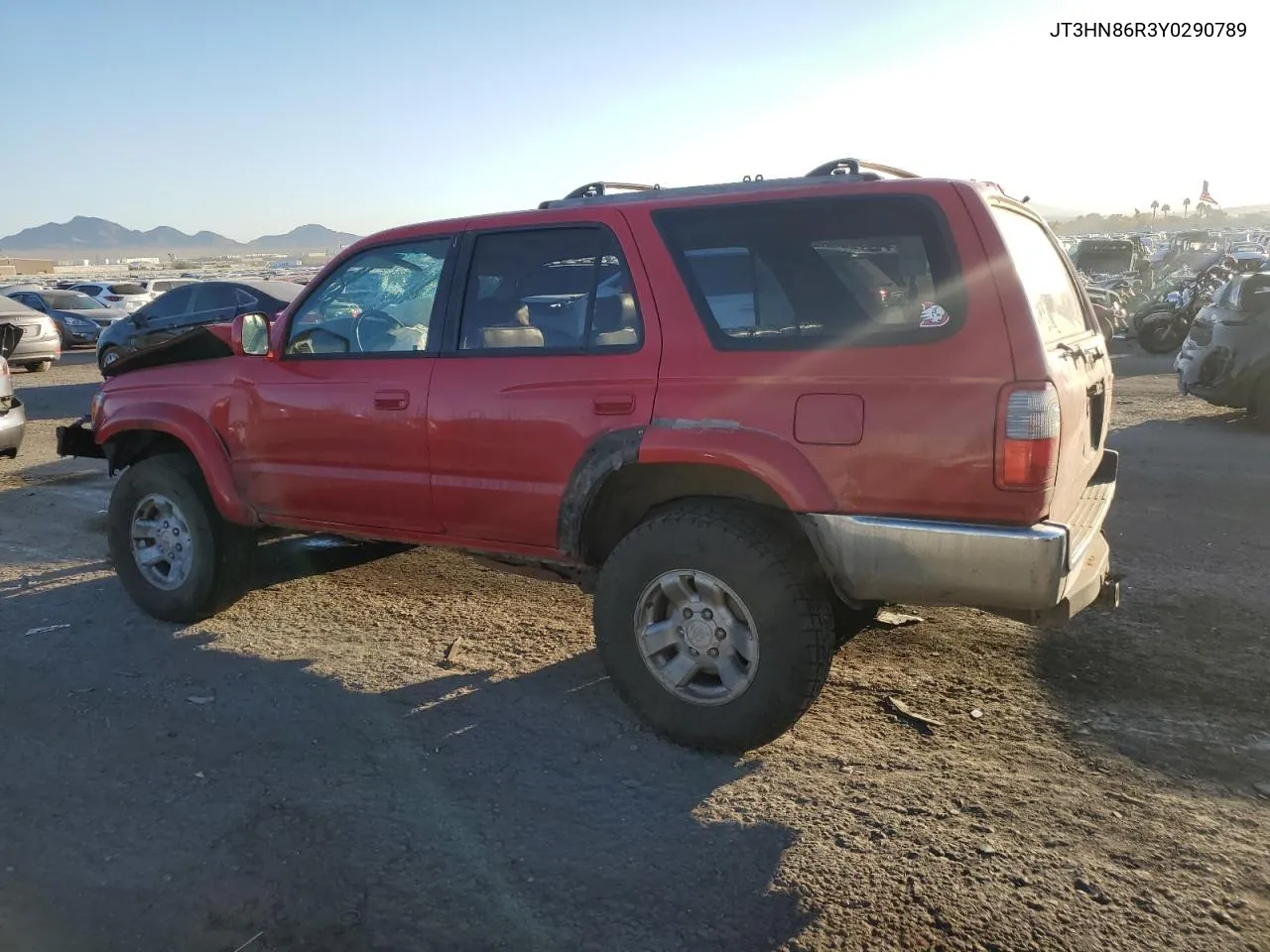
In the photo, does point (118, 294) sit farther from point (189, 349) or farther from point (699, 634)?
point (699, 634)

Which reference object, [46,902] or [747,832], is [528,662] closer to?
[747,832]

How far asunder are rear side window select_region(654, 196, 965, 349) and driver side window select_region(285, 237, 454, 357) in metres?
1.20

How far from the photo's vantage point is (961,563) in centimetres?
328

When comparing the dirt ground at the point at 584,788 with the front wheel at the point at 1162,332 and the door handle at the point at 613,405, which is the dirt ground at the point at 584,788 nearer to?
the door handle at the point at 613,405

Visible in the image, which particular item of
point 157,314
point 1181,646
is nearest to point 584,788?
point 1181,646

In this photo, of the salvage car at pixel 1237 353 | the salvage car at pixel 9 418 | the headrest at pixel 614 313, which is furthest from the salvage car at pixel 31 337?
the salvage car at pixel 1237 353

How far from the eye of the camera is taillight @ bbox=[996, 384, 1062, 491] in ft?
10.3

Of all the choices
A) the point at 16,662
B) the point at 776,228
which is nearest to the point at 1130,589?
the point at 776,228

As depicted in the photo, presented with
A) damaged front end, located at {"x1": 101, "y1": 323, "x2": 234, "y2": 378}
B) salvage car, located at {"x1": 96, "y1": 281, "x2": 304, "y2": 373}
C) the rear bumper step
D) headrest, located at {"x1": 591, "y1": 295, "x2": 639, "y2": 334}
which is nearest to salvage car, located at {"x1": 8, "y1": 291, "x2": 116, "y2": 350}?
salvage car, located at {"x1": 96, "y1": 281, "x2": 304, "y2": 373}

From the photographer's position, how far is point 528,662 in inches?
185

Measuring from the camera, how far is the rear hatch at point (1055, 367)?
3164 mm

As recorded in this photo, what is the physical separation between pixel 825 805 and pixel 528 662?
1.74 m

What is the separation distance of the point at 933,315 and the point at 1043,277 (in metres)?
0.76

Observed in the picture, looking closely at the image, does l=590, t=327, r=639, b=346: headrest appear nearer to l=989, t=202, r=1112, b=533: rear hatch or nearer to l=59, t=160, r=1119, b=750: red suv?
l=59, t=160, r=1119, b=750: red suv
